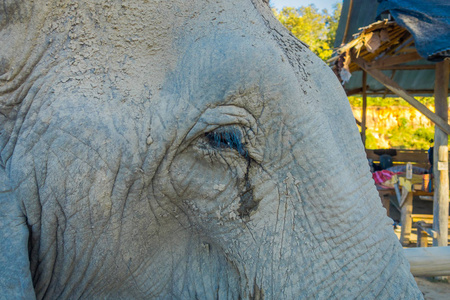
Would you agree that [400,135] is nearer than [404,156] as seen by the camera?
No

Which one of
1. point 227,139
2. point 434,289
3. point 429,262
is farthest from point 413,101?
point 227,139

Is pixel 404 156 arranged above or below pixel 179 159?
below

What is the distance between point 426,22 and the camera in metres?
5.18

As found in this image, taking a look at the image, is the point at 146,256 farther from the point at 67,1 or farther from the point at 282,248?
the point at 67,1

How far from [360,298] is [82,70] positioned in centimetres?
100

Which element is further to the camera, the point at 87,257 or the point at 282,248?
the point at 87,257

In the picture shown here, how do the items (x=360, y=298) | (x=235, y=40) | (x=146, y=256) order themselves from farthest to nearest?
(x=146, y=256) → (x=235, y=40) → (x=360, y=298)

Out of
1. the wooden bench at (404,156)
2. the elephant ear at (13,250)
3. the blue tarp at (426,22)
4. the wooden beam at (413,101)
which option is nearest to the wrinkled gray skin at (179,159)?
the elephant ear at (13,250)

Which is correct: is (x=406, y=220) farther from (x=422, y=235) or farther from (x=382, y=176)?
→ (x=382, y=176)

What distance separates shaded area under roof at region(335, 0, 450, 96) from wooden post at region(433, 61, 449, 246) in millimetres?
845

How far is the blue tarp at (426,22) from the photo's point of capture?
4848mm

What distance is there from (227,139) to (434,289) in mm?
5490

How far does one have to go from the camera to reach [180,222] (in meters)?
1.31

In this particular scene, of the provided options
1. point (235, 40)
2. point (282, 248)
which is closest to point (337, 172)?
point (282, 248)
